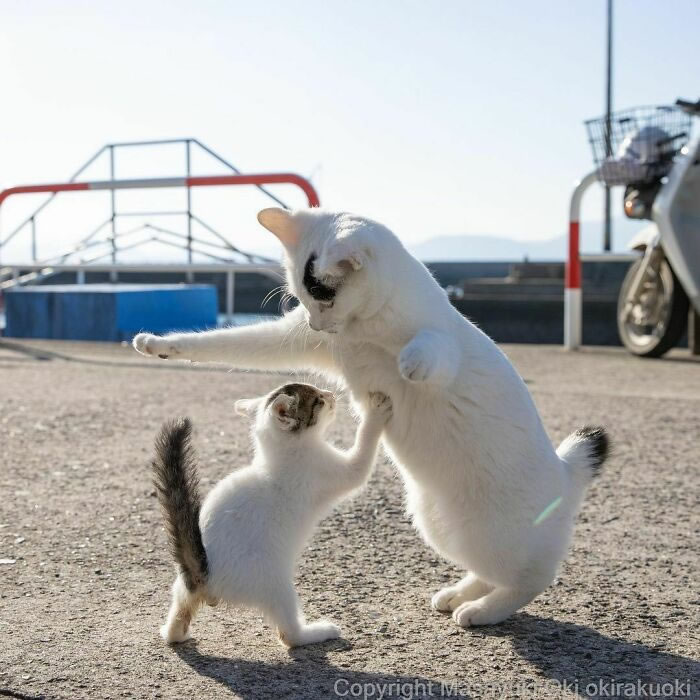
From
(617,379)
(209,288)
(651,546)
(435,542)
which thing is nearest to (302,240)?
(435,542)

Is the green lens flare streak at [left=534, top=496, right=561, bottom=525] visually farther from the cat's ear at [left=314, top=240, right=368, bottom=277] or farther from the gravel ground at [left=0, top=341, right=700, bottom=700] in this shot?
the cat's ear at [left=314, top=240, right=368, bottom=277]

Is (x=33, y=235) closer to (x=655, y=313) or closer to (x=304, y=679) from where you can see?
(x=655, y=313)

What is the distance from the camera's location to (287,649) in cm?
266

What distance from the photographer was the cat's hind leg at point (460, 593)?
2979 millimetres

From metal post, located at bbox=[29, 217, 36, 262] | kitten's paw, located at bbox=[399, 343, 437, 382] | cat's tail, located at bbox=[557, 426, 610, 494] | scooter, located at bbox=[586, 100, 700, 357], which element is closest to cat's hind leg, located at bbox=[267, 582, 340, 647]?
kitten's paw, located at bbox=[399, 343, 437, 382]

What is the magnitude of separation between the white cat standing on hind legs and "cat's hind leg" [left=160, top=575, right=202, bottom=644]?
2.38 feet

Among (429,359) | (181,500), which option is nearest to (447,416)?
(429,359)

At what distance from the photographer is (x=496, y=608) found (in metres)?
2.84

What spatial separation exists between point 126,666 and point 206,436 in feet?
9.46

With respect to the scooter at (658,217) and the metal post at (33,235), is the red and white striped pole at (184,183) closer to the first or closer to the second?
the metal post at (33,235)

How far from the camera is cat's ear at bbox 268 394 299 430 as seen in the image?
2867mm

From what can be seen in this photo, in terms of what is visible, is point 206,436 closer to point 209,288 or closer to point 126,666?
point 126,666

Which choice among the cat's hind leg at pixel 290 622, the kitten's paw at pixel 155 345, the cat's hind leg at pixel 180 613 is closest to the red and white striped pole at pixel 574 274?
the kitten's paw at pixel 155 345

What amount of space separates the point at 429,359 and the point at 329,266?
37 cm
